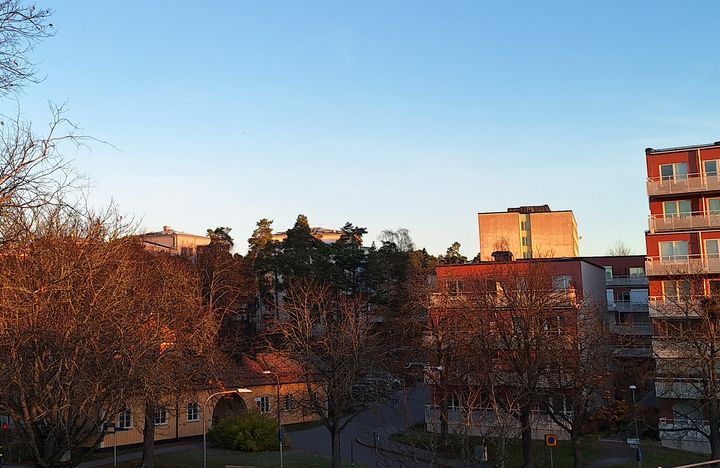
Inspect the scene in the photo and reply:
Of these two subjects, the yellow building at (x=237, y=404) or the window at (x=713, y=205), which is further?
the window at (x=713, y=205)

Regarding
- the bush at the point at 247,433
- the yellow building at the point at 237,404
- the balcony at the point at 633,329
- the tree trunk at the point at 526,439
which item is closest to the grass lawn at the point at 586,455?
the tree trunk at the point at 526,439

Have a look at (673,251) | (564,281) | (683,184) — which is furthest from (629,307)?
(683,184)

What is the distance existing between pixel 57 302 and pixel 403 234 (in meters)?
82.4

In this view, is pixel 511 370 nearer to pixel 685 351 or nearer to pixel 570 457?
pixel 570 457

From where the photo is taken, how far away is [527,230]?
9569 cm

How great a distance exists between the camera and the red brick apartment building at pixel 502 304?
36.7m

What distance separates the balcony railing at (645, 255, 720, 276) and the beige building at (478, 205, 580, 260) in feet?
158

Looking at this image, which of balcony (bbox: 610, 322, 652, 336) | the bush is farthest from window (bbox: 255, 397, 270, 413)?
balcony (bbox: 610, 322, 652, 336)

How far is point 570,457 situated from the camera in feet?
120

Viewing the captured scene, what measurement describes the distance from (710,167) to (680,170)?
68.3 inches

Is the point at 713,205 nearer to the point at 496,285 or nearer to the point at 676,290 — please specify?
the point at 676,290

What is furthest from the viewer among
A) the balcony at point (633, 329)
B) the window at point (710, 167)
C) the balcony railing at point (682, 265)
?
the balcony at point (633, 329)

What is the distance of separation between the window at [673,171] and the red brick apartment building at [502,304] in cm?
778

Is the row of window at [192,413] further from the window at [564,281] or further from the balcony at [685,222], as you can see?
the balcony at [685,222]
